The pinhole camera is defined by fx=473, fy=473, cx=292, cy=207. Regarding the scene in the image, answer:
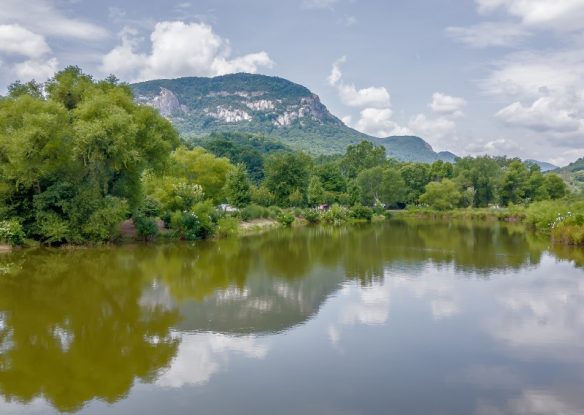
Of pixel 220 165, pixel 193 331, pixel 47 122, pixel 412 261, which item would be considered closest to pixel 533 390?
pixel 193 331

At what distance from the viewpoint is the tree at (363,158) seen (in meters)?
96.2

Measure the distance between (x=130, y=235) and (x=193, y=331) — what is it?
21.6 m

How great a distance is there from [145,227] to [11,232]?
8345 millimetres

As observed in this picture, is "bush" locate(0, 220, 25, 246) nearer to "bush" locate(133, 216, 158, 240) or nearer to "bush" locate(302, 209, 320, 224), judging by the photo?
"bush" locate(133, 216, 158, 240)

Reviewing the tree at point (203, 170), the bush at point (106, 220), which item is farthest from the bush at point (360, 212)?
the bush at point (106, 220)

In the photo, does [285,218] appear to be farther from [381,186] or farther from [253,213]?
[381,186]

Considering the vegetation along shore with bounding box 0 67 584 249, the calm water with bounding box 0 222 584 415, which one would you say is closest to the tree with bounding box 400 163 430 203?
the vegetation along shore with bounding box 0 67 584 249

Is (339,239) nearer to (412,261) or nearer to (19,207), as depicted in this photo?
(412,261)

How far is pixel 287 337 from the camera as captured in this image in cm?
1353

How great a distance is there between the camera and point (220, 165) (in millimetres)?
50562

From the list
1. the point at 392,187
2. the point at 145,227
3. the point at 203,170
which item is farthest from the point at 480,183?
the point at 145,227

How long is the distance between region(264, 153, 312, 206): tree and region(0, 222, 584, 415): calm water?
3475cm

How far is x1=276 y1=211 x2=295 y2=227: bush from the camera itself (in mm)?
52469

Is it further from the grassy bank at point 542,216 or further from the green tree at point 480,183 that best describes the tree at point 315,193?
the green tree at point 480,183
